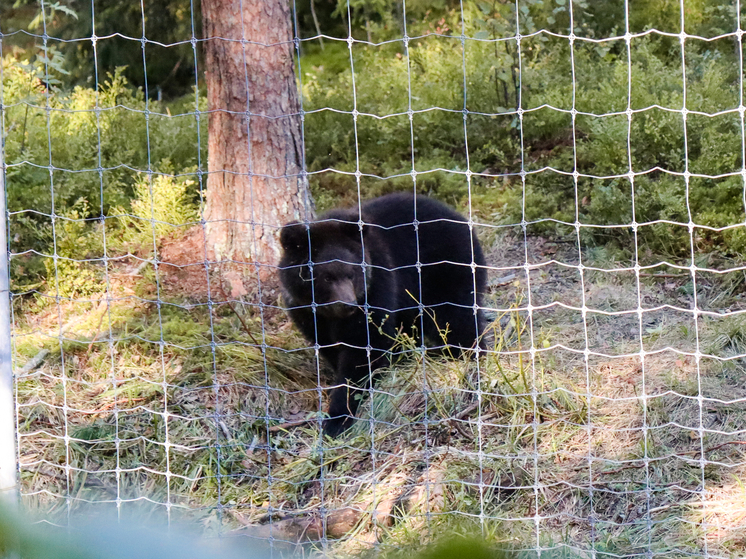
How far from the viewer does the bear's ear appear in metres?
4.79

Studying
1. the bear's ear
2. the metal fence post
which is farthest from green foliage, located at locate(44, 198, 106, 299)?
the metal fence post

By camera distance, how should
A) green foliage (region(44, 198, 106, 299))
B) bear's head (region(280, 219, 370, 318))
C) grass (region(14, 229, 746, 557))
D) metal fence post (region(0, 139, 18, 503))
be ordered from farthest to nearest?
1. green foliage (region(44, 198, 106, 299))
2. bear's head (region(280, 219, 370, 318))
3. grass (region(14, 229, 746, 557))
4. metal fence post (region(0, 139, 18, 503))

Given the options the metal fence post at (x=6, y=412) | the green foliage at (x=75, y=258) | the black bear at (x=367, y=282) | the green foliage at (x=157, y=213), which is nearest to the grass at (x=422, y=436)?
the black bear at (x=367, y=282)

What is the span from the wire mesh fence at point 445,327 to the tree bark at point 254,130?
5.3 inches

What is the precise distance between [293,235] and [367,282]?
1.79 feet

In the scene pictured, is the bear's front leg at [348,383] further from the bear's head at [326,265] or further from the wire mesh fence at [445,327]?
the bear's head at [326,265]

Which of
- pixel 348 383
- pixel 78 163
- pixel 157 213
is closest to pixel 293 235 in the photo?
pixel 348 383

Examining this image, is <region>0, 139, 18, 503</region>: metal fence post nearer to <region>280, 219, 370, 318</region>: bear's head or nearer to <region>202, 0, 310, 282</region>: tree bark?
<region>280, 219, 370, 318</region>: bear's head

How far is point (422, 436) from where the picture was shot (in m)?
4.35

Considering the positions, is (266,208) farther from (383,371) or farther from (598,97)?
(598,97)

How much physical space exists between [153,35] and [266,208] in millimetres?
5550

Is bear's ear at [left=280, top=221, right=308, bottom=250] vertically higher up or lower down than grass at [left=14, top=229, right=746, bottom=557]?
higher up

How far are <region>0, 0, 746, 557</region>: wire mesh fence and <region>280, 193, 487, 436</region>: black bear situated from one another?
0.08 metres

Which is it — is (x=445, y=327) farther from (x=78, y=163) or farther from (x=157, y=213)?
(x=78, y=163)
